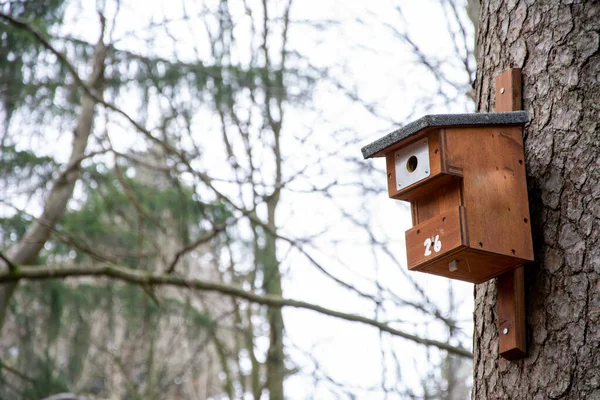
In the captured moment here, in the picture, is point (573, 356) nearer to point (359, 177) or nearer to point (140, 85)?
point (359, 177)

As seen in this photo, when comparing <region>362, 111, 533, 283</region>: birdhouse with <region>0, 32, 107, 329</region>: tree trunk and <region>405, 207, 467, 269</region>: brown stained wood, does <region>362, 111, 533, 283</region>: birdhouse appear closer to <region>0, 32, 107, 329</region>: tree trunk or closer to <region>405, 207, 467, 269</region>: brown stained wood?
<region>405, 207, 467, 269</region>: brown stained wood

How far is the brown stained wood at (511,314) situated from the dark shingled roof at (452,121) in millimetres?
414

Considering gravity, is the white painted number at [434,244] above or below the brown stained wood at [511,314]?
above

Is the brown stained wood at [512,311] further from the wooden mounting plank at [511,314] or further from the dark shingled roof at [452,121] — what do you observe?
the dark shingled roof at [452,121]

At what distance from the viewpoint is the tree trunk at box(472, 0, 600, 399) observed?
194cm

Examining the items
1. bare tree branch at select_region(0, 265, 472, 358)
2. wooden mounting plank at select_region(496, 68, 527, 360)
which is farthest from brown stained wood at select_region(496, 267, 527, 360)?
bare tree branch at select_region(0, 265, 472, 358)

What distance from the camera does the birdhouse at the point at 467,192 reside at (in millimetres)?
2037

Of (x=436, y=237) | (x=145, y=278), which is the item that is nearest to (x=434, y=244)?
(x=436, y=237)

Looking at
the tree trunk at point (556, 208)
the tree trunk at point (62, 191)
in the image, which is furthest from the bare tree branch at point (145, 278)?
the tree trunk at point (556, 208)

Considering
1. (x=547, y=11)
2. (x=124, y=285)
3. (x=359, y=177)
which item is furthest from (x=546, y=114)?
(x=124, y=285)

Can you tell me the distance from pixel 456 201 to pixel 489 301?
32 cm

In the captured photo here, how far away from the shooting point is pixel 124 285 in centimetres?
757

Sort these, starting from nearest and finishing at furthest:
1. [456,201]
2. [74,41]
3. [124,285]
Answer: [456,201]
[74,41]
[124,285]

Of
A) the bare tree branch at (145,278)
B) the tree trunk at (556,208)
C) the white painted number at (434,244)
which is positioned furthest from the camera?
the bare tree branch at (145,278)
